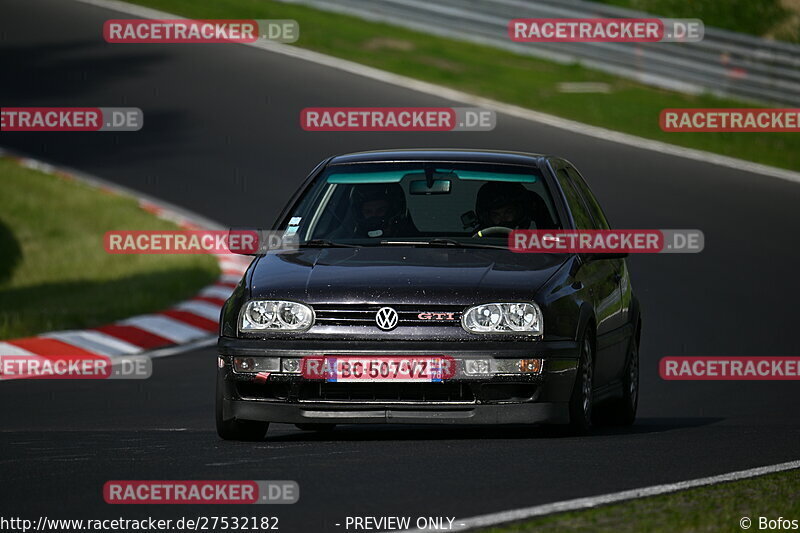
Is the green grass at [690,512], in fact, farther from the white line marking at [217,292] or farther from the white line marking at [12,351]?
the white line marking at [217,292]

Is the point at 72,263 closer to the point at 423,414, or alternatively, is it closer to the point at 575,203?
the point at 575,203

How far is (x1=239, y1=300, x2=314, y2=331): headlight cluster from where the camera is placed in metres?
8.54

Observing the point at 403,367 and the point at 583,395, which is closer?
the point at 403,367

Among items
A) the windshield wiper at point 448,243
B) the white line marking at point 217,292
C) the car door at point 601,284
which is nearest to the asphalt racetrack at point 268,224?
the car door at point 601,284

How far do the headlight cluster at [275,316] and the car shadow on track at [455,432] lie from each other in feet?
2.39

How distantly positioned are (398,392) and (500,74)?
1963 cm

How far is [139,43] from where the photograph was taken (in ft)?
95.6

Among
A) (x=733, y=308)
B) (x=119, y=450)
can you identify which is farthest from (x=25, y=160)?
(x=119, y=450)

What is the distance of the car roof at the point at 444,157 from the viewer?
32.5 ft

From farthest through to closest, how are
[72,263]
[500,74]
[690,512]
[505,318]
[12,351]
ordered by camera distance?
[500,74]
[72,263]
[12,351]
[505,318]
[690,512]

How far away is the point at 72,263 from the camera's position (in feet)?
64.6

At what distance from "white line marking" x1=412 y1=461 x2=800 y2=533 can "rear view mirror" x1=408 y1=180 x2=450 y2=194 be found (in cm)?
262

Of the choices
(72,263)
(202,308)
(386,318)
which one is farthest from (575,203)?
(72,263)

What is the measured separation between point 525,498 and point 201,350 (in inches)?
314
